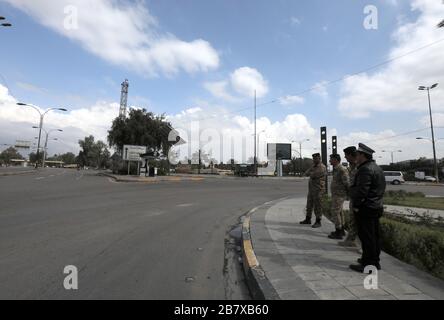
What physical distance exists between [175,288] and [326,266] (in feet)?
7.41

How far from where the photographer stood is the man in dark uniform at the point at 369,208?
14.7 ft

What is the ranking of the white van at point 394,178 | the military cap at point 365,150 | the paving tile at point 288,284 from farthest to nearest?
1. the white van at point 394,178
2. the military cap at point 365,150
3. the paving tile at point 288,284

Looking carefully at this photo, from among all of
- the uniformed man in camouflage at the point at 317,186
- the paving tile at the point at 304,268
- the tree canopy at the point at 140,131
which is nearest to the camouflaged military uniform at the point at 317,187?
the uniformed man in camouflage at the point at 317,186

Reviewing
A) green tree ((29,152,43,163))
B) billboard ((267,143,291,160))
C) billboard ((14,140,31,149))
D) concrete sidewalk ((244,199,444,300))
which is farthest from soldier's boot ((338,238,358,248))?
green tree ((29,152,43,163))

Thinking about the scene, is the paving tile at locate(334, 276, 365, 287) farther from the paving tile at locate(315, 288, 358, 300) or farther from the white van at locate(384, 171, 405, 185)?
the white van at locate(384, 171, 405, 185)

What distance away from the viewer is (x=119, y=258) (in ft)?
17.6

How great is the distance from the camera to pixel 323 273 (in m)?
4.41

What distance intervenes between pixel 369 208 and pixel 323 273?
3.70 feet

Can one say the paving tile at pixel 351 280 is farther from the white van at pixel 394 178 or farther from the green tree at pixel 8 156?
the green tree at pixel 8 156

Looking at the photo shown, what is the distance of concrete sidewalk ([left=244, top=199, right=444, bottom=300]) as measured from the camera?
3648 mm

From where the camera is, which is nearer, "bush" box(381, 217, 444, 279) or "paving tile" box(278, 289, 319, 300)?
"paving tile" box(278, 289, 319, 300)

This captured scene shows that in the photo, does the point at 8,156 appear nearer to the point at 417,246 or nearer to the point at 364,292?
the point at 417,246
